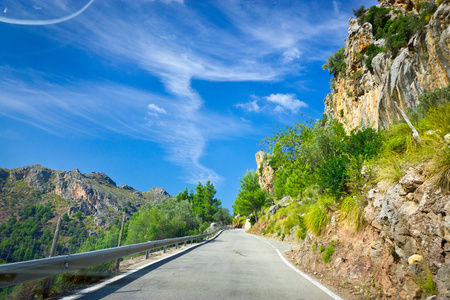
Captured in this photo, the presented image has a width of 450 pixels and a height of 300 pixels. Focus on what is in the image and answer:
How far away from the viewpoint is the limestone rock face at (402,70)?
39.5 feet

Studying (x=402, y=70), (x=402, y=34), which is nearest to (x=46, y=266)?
(x=402, y=70)

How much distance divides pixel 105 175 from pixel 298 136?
157735 mm

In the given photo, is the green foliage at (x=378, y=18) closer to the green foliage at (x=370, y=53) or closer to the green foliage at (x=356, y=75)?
the green foliage at (x=370, y=53)

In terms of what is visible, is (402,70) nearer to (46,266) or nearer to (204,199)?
(46,266)

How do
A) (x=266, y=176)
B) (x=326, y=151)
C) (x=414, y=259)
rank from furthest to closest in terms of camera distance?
(x=266, y=176) → (x=326, y=151) → (x=414, y=259)

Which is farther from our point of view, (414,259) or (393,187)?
(393,187)

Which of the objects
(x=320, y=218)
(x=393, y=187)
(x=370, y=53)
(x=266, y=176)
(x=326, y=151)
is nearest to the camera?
(x=393, y=187)

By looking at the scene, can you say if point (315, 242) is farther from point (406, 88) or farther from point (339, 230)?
point (406, 88)

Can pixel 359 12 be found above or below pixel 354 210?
above

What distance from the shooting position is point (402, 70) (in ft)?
49.3

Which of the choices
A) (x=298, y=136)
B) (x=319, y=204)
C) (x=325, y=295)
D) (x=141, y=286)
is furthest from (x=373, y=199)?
(x=298, y=136)

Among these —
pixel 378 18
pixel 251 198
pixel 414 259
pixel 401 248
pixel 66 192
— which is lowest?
pixel 414 259

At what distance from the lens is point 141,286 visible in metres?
5.22

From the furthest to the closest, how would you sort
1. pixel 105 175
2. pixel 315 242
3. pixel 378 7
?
pixel 105 175
pixel 378 7
pixel 315 242
